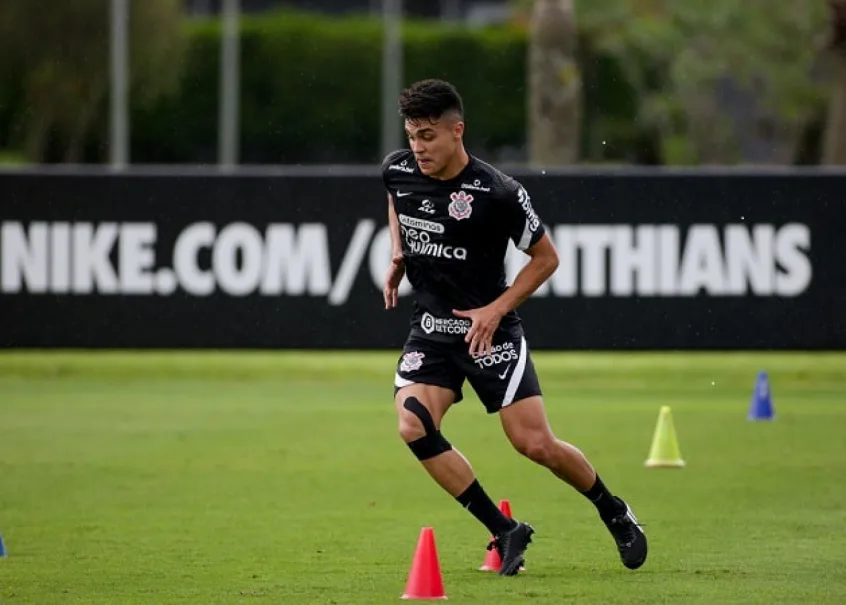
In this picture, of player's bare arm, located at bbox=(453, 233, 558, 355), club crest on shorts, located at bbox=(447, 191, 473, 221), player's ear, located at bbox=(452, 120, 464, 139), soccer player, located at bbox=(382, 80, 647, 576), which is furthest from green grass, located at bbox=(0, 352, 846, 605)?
player's ear, located at bbox=(452, 120, 464, 139)

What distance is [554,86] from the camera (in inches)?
1195

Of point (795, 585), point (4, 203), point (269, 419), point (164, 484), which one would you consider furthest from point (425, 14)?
point (795, 585)

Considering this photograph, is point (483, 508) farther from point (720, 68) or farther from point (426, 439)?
point (720, 68)

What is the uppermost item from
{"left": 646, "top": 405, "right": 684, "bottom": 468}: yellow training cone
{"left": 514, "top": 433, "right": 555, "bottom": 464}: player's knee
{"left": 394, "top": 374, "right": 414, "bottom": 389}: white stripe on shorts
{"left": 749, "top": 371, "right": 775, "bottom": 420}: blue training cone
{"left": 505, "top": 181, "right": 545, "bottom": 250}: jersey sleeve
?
{"left": 505, "top": 181, "right": 545, "bottom": 250}: jersey sleeve

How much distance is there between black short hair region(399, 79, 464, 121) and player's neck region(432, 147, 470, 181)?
200mm

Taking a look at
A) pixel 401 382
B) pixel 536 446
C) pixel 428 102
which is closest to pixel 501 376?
pixel 536 446

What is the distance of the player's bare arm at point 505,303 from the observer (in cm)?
924

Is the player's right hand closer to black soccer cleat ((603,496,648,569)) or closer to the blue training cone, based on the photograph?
black soccer cleat ((603,496,648,569))

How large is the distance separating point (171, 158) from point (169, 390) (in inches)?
1348

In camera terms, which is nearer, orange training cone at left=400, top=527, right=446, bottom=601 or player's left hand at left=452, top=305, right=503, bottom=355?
orange training cone at left=400, top=527, right=446, bottom=601

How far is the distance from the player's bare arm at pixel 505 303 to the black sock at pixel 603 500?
0.86 metres

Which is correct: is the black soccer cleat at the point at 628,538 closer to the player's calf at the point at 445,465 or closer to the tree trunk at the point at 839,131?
the player's calf at the point at 445,465

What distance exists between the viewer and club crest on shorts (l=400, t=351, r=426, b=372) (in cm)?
A: 940

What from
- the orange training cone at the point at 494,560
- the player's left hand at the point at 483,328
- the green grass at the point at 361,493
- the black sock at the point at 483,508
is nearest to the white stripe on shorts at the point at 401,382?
the player's left hand at the point at 483,328
